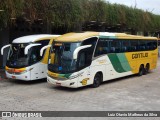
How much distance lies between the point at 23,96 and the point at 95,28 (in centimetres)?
1720

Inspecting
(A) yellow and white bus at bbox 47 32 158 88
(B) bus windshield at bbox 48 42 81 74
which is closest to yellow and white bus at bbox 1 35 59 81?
(B) bus windshield at bbox 48 42 81 74

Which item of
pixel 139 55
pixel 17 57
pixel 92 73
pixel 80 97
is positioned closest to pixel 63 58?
pixel 92 73

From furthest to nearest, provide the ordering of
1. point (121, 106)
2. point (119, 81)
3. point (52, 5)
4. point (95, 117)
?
point (52, 5) → point (119, 81) → point (121, 106) → point (95, 117)

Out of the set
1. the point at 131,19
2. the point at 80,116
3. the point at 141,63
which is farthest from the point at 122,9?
the point at 80,116

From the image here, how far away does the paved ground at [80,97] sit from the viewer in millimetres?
10648

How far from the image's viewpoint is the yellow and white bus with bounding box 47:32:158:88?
1332cm

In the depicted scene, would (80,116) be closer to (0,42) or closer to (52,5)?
(52,5)

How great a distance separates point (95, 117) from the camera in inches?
364

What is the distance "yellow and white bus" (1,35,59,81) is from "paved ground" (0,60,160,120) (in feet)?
1.86

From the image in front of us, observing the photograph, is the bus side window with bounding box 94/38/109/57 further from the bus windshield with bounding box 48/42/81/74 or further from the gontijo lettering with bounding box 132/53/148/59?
the gontijo lettering with bounding box 132/53/148/59

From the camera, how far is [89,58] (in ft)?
46.2

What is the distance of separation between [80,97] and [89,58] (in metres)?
2.42

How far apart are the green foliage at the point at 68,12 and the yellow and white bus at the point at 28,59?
8.69 ft

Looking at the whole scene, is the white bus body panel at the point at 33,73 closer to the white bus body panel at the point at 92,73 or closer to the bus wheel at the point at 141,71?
the white bus body panel at the point at 92,73
